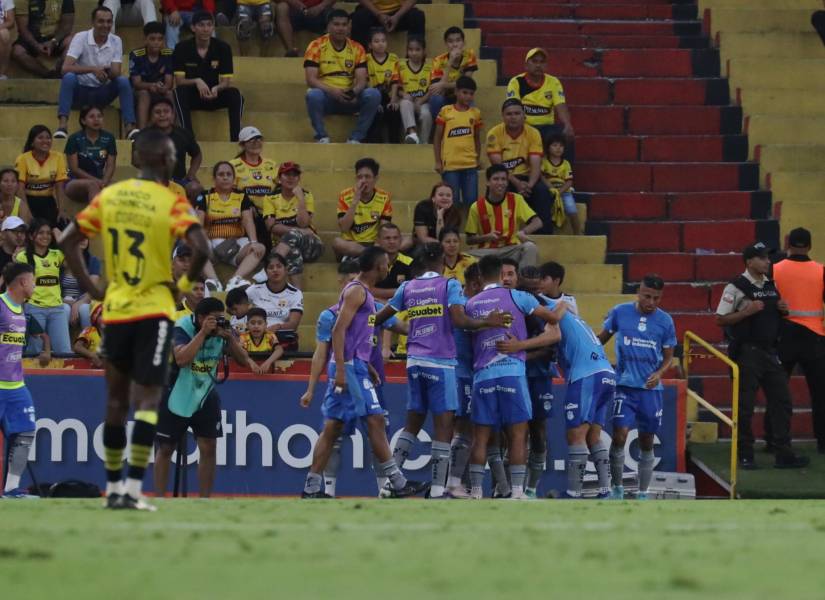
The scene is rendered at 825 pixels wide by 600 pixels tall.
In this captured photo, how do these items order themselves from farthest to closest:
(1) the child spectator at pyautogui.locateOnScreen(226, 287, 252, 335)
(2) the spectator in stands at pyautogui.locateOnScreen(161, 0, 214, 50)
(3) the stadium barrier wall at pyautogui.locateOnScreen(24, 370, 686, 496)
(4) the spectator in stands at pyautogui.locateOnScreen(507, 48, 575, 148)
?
(2) the spectator in stands at pyautogui.locateOnScreen(161, 0, 214, 50), (4) the spectator in stands at pyautogui.locateOnScreen(507, 48, 575, 148), (1) the child spectator at pyautogui.locateOnScreen(226, 287, 252, 335), (3) the stadium barrier wall at pyautogui.locateOnScreen(24, 370, 686, 496)

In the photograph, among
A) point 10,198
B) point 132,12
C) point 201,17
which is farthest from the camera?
point 132,12

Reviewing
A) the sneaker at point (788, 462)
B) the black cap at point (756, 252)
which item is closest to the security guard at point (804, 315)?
the black cap at point (756, 252)

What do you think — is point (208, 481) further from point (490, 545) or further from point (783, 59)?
point (783, 59)

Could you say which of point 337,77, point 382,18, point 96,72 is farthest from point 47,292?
point 382,18

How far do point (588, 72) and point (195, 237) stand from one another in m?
13.9

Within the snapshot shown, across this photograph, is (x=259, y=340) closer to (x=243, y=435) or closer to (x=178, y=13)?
(x=243, y=435)

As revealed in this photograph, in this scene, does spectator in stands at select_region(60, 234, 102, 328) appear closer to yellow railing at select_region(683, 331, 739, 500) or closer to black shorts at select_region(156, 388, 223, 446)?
black shorts at select_region(156, 388, 223, 446)

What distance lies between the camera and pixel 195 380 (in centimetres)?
1408

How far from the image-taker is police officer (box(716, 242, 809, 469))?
16.1 m

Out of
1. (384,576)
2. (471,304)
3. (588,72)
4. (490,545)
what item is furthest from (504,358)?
(588,72)

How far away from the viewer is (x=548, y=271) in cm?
1498

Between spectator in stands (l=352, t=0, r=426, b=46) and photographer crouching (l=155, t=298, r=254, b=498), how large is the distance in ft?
24.8

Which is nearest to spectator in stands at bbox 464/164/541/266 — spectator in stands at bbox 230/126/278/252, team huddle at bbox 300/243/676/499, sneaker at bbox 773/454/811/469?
spectator in stands at bbox 230/126/278/252

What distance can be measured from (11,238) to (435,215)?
4.50m
